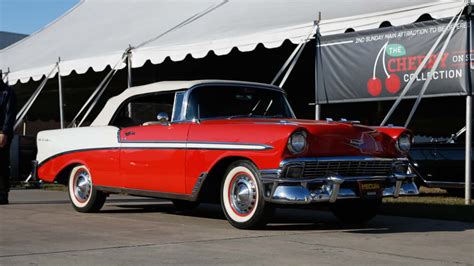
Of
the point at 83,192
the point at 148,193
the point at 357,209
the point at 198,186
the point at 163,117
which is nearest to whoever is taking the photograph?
the point at 198,186

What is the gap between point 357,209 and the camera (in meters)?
7.23

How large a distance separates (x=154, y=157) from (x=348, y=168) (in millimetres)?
2144

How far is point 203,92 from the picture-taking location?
7.34 metres

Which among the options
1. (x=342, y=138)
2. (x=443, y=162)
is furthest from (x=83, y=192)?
(x=443, y=162)

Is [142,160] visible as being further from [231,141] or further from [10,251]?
[10,251]

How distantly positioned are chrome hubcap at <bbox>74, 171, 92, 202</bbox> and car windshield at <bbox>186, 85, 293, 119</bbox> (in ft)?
6.16

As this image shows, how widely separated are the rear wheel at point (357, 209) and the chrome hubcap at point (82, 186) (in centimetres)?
299

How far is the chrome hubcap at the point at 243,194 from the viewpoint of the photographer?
6.32 m

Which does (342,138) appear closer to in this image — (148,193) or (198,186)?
(198,186)

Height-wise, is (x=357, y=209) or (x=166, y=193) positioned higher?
(x=166, y=193)

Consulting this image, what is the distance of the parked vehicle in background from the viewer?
36.1 ft

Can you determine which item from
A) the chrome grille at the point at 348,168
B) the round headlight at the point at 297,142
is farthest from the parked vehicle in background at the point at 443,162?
the round headlight at the point at 297,142

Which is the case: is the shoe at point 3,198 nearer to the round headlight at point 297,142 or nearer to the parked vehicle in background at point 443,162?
the round headlight at point 297,142

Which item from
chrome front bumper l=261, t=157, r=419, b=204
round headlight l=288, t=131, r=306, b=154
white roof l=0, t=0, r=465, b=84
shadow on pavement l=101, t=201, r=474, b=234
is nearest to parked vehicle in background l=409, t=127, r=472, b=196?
white roof l=0, t=0, r=465, b=84
